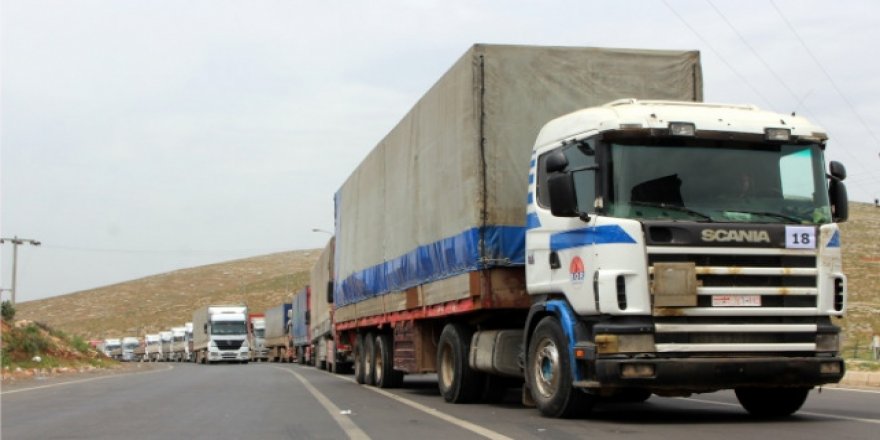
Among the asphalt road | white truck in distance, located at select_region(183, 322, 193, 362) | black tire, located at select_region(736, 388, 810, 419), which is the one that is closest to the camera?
the asphalt road

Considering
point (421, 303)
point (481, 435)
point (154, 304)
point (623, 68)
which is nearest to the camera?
point (481, 435)

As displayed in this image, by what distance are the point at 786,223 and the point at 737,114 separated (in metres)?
Answer: 1.25

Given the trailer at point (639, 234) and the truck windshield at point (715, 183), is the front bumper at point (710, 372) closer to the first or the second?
the trailer at point (639, 234)

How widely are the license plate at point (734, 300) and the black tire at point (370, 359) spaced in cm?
1068

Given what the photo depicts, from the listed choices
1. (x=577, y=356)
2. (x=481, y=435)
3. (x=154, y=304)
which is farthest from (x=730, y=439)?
(x=154, y=304)

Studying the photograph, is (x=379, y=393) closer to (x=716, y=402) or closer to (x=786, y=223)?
(x=716, y=402)

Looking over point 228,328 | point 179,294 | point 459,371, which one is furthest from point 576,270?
point 179,294

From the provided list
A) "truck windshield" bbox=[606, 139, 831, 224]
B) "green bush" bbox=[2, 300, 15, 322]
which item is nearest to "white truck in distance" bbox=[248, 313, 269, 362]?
"green bush" bbox=[2, 300, 15, 322]

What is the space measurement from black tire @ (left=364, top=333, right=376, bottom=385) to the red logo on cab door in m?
9.71

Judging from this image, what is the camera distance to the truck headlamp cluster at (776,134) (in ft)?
32.4

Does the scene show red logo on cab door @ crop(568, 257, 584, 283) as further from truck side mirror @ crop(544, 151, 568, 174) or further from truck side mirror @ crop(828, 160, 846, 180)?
truck side mirror @ crop(828, 160, 846, 180)

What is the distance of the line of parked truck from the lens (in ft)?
30.5

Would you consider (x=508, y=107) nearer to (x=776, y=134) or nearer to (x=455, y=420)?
(x=776, y=134)

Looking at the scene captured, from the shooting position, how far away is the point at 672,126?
9688 millimetres
